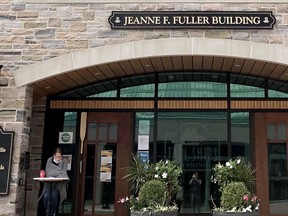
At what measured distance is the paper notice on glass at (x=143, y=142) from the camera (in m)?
8.73

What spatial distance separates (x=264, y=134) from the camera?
860 centimetres

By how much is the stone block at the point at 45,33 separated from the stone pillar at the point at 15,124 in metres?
0.91

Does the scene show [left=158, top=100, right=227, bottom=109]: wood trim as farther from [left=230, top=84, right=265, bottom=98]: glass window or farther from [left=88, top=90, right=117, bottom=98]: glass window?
[left=88, top=90, right=117, bottom=98]: glass window

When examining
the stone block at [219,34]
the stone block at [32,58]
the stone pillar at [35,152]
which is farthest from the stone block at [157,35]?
the stone pillar at [35,152]

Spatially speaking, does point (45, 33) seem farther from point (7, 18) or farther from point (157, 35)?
point (157, 35)

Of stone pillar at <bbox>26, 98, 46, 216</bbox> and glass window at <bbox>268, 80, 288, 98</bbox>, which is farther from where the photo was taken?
glass window at <bbox>268, 80, 288, 98</bbox>

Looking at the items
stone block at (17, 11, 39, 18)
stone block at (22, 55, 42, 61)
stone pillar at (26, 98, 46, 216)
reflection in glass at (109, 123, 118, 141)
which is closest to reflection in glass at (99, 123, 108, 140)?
reflection in glass at (109, 123, 118, 141)

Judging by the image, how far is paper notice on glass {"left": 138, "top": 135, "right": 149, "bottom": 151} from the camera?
8727 mm

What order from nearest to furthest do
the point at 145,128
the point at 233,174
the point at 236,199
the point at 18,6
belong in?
the point at 236,199, the point at 233,174, the point at 18,6, the point at 145,128

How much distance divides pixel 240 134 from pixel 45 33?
475 cm

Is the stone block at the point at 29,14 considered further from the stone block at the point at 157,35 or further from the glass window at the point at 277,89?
the glass window at the point at 277,89

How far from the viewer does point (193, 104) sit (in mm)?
8695

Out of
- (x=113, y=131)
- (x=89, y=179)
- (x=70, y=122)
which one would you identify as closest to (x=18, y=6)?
(x=70, y=122)

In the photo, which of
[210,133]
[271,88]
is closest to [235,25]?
[271,88]
